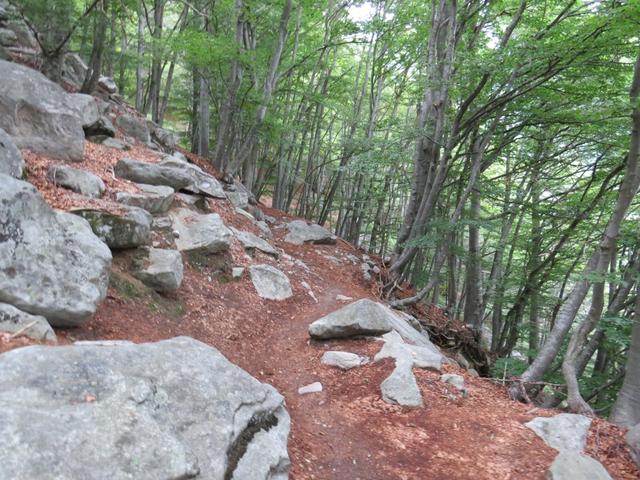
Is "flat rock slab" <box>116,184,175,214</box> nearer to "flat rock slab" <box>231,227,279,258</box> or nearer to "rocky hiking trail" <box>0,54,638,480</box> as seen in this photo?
"rocky hiking trail" <box>0,54,638,480</box>

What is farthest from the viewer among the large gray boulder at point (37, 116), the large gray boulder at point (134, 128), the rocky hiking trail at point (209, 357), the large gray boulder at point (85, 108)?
the large gray boulder at point (134, 128)

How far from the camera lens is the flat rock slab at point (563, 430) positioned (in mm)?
3859

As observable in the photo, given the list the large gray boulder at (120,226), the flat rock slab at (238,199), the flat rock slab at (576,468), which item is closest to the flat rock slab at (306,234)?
the flat rock slab at (238,199)

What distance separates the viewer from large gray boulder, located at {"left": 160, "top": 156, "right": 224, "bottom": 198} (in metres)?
8.66

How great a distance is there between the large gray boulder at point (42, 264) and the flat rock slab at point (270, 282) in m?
3.52

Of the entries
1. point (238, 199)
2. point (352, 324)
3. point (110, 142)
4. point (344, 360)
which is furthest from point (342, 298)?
point (110, 142)


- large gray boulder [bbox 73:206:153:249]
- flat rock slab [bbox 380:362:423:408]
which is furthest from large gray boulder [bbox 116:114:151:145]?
flat rock slab [bbox 380:362:423:408]

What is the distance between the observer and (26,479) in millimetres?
1679

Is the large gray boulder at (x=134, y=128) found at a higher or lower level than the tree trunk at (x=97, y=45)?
lower

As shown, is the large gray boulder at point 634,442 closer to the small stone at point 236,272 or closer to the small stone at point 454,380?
the small stone at point 454,380

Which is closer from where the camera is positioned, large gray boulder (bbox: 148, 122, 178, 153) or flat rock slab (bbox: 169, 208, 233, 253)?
flat rock slab (bbox: 169, 208, 233, 253)

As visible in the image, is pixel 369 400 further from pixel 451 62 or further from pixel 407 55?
pixel 407 55

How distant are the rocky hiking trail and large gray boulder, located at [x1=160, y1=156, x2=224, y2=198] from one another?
0.28 metres

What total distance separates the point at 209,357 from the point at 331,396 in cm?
201
